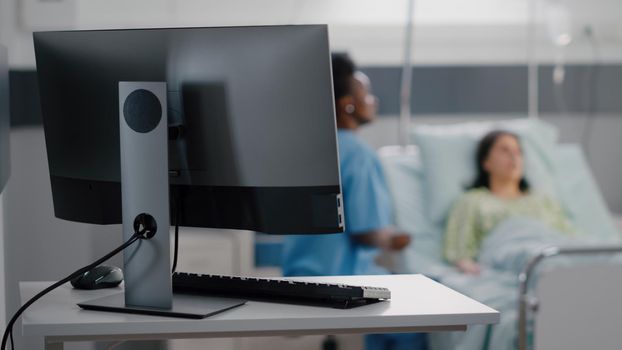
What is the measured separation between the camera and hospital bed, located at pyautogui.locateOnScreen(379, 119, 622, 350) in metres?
3.08

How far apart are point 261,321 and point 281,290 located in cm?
16

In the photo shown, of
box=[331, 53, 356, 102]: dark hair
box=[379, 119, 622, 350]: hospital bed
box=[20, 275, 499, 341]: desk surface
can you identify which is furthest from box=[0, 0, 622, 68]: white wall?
box=[20, 275, 499, 341]: desk surface

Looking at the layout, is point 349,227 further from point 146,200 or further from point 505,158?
point 146,200

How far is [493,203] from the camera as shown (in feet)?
13.5

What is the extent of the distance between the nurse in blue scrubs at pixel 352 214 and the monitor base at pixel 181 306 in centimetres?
142

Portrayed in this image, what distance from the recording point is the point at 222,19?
4.43 m

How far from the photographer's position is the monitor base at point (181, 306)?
1.58m

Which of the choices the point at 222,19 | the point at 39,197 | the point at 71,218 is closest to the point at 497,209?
the point at 222,19

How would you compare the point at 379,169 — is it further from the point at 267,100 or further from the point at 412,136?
the point at 267,100

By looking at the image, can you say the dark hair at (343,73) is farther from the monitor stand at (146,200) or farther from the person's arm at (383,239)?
the monitor stand at (146,200)

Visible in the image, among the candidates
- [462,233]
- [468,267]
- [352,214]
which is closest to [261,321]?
[352,214]

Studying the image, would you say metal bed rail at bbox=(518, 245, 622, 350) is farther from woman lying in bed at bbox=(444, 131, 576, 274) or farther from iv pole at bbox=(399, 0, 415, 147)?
iv pole at bbox=(399, 0, 415, 147)

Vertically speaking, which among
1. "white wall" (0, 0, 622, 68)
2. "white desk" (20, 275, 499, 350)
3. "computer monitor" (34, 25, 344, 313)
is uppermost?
"white wall" (0, 0, 622, 68)

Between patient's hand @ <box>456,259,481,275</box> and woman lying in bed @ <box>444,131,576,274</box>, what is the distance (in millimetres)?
17
